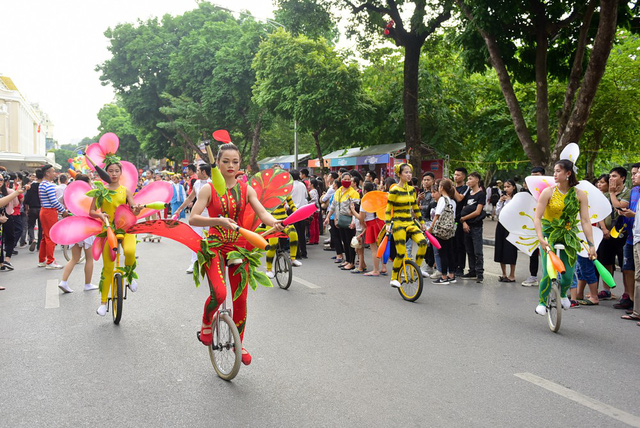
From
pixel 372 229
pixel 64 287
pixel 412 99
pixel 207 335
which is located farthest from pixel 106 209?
pixel 412 99

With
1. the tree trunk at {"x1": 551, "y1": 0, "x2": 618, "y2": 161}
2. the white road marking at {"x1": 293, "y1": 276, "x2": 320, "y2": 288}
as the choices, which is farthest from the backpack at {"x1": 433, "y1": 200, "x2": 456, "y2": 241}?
the tree trunk at {"x1": 551, "y1": 0, "x2": 618, "y2": 161}

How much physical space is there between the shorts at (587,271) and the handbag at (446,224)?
2.10 m

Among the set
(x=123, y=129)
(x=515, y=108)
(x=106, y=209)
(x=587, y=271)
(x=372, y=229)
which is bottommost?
(x=587, y=271)

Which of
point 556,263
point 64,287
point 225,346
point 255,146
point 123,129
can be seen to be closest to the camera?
point 225,346

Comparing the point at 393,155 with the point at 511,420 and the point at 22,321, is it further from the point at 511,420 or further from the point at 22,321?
the point at 511,420

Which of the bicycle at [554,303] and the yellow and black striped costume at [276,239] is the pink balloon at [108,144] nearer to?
the yellow and black striped costume at [276,239]

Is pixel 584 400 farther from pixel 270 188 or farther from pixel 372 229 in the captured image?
pixel 372 229

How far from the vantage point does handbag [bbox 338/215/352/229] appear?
Answer: 35.3 feet

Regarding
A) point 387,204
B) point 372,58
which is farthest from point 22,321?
point 372,58

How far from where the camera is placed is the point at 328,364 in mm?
4930

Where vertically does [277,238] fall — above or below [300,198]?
below

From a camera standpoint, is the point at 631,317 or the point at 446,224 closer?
the point at 631,317

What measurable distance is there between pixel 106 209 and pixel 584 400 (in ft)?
17.1

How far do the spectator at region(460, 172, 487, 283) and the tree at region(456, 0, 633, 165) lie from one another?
364cm
